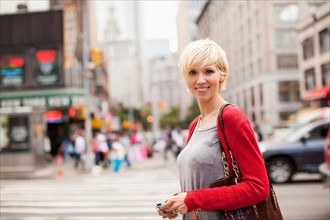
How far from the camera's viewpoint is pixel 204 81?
207 cm

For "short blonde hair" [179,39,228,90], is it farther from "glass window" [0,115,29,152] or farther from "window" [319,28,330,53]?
"window" [319,28,330,53]

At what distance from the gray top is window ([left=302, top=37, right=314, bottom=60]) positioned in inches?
1450

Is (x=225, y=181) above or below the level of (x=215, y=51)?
below

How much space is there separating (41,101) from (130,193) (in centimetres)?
688

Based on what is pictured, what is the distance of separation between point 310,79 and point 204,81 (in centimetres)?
3808

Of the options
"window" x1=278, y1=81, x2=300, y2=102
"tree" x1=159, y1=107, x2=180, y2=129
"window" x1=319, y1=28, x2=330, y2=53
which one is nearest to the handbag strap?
"window" x1=319, y1=28, x2=330, y2=53

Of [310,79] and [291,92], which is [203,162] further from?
[291,92]

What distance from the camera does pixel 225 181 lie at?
1.89 m

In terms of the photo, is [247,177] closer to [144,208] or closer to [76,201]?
[144,208]

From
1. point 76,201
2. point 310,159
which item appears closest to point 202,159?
point 76,201

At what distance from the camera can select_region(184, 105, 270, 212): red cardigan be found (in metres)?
1.82

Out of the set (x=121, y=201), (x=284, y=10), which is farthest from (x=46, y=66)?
(x=121, y=201)

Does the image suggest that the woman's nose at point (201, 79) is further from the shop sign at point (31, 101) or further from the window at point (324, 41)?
the window at point (324, 41)

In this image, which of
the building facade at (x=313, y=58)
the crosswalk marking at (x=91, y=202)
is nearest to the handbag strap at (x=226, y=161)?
the crosswalk marking at (x=91, y=202)
